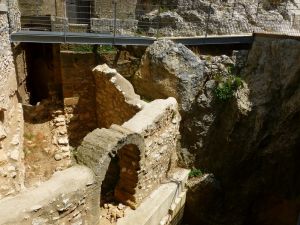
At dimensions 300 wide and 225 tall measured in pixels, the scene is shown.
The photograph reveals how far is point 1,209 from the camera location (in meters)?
4.16

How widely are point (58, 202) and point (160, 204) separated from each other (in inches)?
109

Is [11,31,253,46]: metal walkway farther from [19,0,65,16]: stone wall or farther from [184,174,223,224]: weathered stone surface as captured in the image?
[184,174,223,224]: weathered stone surface

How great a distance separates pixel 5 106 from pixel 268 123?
20.0 feet

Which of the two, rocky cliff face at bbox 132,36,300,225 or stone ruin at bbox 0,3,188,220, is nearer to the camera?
stone ruin at bbox 0,3,188,220

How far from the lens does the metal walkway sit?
320 inches

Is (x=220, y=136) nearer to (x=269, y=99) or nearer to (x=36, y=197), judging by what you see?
(x=269, y=99)

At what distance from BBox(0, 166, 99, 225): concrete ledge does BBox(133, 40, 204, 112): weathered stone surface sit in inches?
142

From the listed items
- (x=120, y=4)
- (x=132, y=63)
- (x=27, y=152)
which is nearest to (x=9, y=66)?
(x=27, y=152)

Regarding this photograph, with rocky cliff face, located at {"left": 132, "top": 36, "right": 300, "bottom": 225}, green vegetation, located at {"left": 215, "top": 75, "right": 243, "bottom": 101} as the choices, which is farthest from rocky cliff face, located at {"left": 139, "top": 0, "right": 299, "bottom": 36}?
green vegetation, located at {"left": 215, "top": 75, "right": 243, "bottom": 101}

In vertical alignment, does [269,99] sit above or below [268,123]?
above

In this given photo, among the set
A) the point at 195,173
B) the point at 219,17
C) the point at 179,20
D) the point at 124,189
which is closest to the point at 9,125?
the point at 124,189

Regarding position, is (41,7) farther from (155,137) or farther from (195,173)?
(195,173)

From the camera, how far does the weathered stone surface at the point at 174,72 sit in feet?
26.3

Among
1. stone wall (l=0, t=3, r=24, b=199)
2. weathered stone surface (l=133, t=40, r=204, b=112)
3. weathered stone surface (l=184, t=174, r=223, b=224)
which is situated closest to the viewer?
stone wall (l=0, t=3, r=24, b=199)
